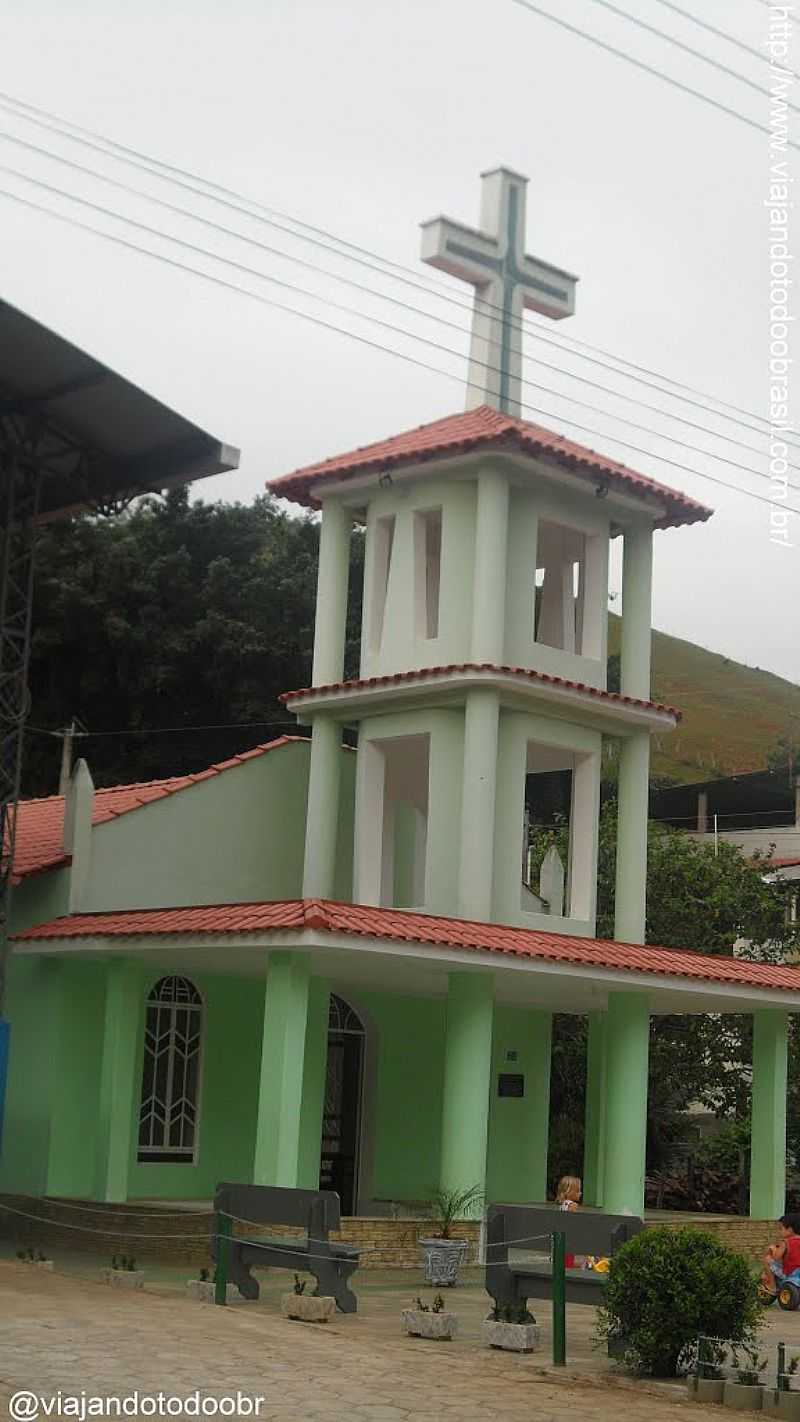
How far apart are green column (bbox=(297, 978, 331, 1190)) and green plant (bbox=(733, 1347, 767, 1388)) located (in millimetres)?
6830

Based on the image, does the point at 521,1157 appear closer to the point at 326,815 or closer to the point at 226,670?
the point at 326,815

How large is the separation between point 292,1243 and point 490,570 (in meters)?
8.32

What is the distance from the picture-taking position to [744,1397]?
39.0 feet

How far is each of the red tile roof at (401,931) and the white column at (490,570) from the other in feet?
9.94

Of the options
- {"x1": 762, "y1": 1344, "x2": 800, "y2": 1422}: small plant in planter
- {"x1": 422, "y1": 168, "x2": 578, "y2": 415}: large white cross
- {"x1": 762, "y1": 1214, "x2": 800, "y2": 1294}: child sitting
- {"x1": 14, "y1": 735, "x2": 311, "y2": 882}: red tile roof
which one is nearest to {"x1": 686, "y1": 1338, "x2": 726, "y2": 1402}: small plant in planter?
{"x1": 762, "y1": 1344, "x2": 800, "y2": 1422}: small plant in planter

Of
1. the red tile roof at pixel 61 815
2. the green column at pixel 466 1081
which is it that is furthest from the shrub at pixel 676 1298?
the red tile roof at pixel 61 815

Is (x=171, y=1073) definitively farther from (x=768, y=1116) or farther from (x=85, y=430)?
(x=85, y=430)

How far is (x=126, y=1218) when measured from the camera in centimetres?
1938

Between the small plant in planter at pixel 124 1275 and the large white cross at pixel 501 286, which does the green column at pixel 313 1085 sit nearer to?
the small plant in planter at pixel 124 1275

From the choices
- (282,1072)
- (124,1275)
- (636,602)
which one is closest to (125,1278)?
(124,1275)

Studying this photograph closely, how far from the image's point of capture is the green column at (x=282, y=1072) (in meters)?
17.5

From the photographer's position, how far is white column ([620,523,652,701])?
2314 cm

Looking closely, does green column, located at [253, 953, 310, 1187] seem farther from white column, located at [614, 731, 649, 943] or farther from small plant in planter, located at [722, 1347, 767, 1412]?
small plant in planter, located at [722, 1347, 767, 1412]

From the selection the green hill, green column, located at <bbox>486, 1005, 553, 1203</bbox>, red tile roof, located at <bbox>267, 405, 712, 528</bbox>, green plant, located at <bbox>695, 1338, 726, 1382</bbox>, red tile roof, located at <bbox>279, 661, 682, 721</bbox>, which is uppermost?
the green hill
